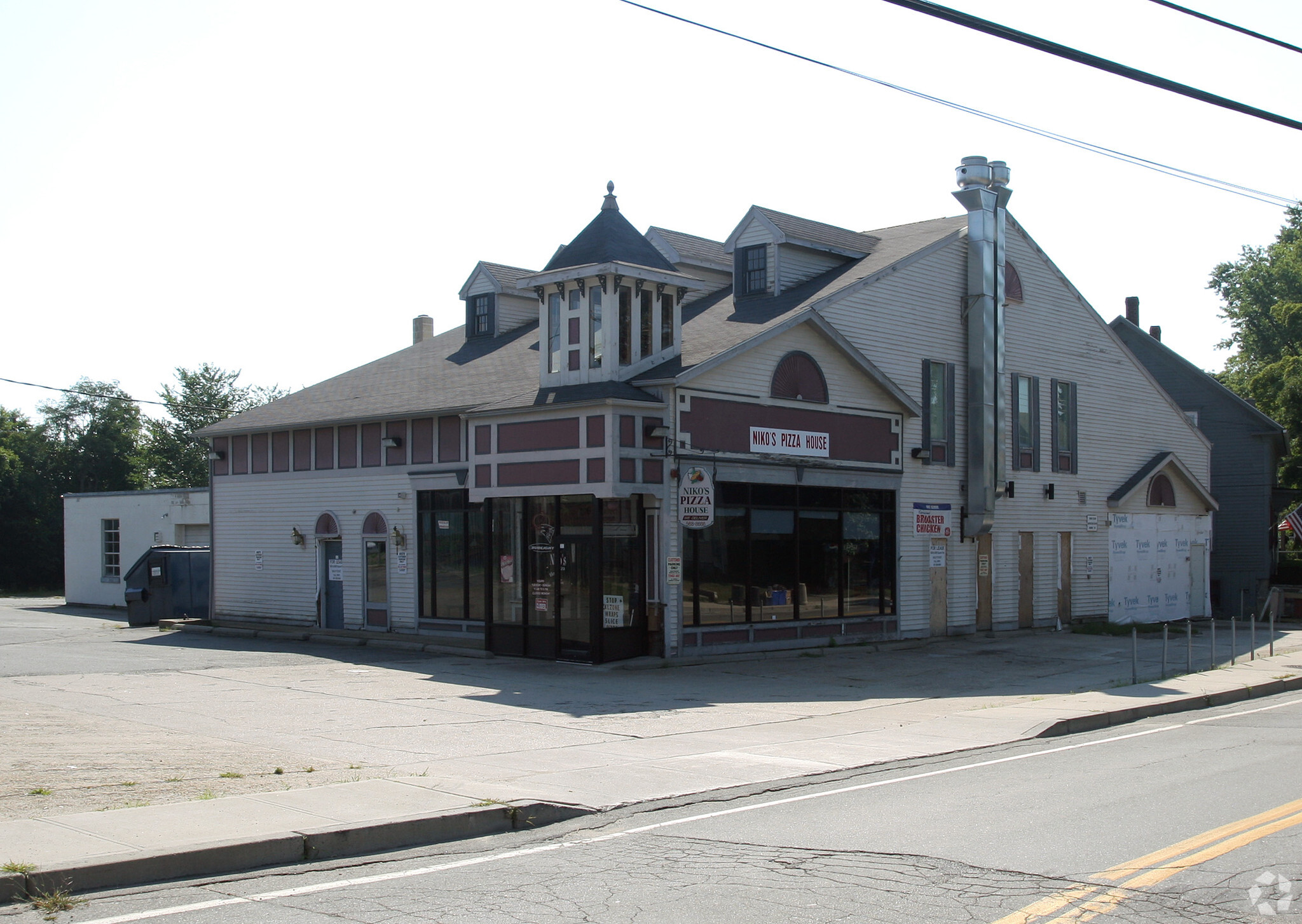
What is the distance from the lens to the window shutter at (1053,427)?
95.9ft

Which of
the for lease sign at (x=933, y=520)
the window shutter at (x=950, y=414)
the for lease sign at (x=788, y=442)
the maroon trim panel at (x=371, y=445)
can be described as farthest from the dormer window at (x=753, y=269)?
the maroon trim panel at (x=371, y=445)

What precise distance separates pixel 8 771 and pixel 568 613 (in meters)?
11.1

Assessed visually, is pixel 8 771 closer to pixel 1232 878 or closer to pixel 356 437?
pixel 1232 878

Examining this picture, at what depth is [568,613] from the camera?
20.6m

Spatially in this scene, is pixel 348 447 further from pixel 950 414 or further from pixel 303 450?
pixel 950 414

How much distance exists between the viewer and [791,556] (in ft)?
73.3

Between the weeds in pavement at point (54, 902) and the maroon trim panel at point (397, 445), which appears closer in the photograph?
the weeds in pavement at point (54, 902)

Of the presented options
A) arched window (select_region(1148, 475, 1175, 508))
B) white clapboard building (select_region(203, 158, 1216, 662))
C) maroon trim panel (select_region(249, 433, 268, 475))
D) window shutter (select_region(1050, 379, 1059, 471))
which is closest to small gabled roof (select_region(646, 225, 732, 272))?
white clapboard building (select_region(203, 158, 1216, 662))

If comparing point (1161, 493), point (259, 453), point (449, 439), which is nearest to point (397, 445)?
point (449, 439)

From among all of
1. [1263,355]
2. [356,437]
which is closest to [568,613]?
[356,437]

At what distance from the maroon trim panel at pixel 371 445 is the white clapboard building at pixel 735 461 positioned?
0.05 m

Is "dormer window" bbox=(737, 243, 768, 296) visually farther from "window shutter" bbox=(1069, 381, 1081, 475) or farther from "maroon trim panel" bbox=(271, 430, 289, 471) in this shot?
"maroon trim panel" bbox=(271, 430, 289, 471)

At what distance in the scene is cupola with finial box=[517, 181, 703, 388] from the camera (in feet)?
66.7

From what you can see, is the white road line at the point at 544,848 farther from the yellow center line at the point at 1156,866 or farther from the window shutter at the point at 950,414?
the window shutter at the point at 950,414
